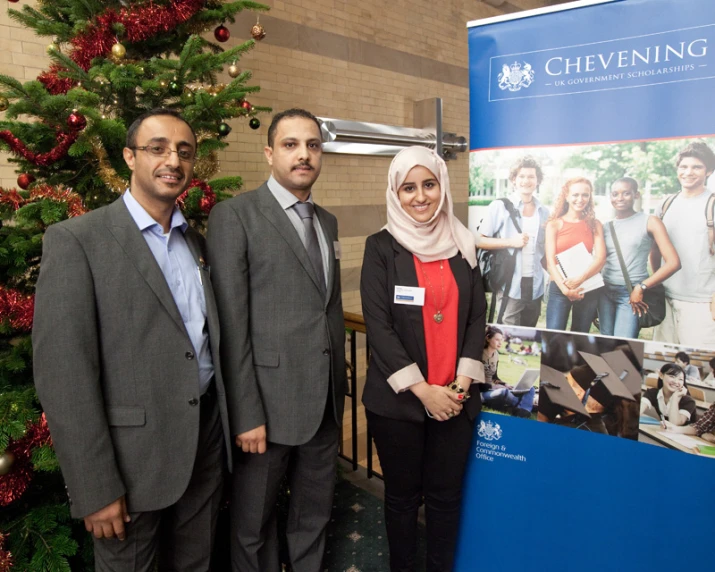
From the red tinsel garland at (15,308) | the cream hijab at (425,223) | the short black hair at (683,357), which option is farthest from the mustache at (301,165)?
the short black hair at (683,357)

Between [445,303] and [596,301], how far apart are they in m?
0.56

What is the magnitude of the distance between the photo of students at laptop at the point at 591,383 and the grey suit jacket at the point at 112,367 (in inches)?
53.1

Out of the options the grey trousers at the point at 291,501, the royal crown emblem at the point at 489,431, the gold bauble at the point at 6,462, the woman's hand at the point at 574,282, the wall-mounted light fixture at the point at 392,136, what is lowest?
the grey trousers at the point at 291,501

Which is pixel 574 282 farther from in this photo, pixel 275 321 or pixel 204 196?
pixel 204 196

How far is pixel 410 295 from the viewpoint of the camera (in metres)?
1.86

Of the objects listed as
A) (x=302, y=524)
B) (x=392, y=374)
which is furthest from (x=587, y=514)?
(x=302, y=524)

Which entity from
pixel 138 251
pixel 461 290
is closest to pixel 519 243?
pixel 461 290

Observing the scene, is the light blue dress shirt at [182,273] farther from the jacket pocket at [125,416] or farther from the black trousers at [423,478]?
the black trousers at [423,478]

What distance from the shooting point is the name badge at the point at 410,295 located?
1.85 meters

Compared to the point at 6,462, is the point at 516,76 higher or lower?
higher

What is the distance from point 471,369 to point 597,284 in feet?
1.85

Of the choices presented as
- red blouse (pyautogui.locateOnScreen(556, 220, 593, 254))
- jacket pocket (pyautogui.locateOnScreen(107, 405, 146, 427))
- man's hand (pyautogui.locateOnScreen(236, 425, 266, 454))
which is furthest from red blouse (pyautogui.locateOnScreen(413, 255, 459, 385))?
jacket pocket (pyautogui.locateOnScreen(107, 405, 146, 427))

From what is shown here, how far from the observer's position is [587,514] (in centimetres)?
194

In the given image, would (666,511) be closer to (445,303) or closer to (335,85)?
(445,303)
